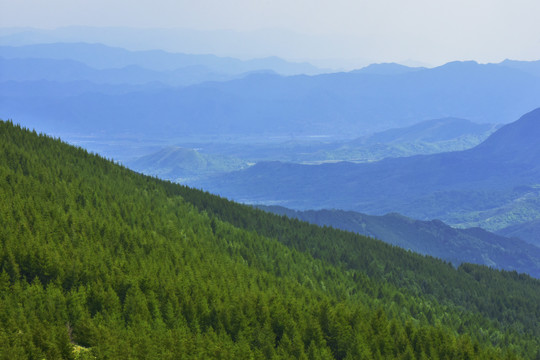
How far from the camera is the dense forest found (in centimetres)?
5191

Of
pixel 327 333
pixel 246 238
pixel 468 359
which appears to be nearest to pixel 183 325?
pixel 327 333

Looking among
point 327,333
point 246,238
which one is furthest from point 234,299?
point 246,238

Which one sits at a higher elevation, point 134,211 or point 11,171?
point 11,171

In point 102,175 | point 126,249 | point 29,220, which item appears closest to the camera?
point 29,220

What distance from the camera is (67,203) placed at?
9244 cm

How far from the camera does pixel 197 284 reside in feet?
241

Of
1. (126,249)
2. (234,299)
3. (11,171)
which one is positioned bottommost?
(234,299)

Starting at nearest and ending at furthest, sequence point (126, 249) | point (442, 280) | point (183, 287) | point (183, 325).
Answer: point (183, 325)
point (183, 287)
point (126, 249)
point (442, 280)

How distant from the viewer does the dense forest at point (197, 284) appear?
170 ft

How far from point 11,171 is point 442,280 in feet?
329

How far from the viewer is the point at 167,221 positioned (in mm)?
112188

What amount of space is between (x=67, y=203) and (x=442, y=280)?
92665 mm

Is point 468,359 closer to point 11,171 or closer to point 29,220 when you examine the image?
point 29,220

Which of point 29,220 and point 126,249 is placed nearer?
point 29,220
